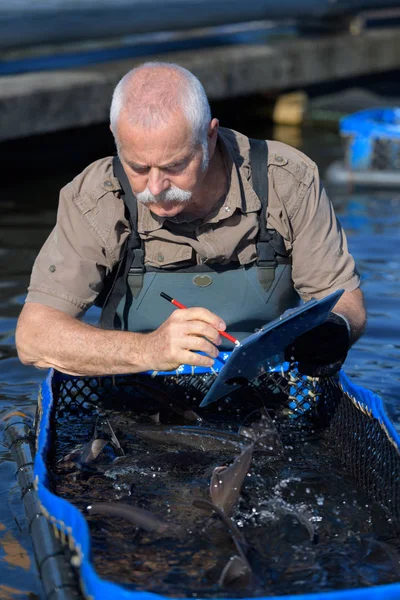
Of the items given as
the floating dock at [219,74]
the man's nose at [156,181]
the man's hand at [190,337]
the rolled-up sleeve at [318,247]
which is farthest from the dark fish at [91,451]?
the floating dock at [219,74]

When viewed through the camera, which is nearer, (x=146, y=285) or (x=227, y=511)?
(x=227, y=511)

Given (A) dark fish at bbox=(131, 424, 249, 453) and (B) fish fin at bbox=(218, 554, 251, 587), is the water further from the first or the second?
(B) fish fin at bbox=(218, 554, 251, 587)

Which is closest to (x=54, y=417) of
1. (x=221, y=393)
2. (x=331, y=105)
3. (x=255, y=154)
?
(x=221, y=393)

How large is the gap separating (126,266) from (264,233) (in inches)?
23.3

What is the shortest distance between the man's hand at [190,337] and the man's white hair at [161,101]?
29.7 inches

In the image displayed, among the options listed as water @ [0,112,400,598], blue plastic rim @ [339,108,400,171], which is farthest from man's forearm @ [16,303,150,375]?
blue plastic rim @ [339,108,400,171]

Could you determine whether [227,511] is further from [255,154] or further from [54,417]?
[255,154]

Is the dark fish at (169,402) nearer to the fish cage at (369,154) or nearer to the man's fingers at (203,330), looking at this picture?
the man's fingers at (203,330)

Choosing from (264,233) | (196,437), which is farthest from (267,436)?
(264,233)

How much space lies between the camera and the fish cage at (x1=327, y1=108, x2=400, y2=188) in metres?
8.90

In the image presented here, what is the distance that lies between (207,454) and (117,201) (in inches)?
42.1

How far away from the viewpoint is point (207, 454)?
3.70 meters

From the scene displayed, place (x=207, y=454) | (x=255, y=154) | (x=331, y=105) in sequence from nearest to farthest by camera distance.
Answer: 1. (x=207, y=454)
2. (x=255, y=154)
3. (x=331, y=105)

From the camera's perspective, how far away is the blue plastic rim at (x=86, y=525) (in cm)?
243
